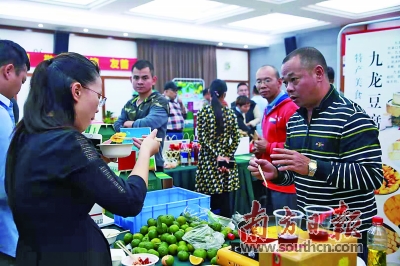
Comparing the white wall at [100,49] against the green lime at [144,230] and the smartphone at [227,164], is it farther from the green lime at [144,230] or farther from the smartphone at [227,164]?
the green lime at [144,230]

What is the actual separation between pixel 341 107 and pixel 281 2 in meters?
4.59

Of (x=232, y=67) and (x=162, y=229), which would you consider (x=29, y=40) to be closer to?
(x=232, y=67)

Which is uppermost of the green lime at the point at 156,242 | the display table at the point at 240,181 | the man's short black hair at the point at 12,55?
the man's short black hair at the point at 12,55

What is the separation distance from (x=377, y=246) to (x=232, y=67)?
8.15 metres

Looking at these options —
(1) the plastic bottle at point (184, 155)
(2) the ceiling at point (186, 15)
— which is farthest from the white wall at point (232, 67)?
(1) the plastic bottle at point (184, 155)

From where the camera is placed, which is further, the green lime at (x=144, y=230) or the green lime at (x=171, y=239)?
the green lime at (x=144, y=230)

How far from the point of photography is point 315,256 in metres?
0.90

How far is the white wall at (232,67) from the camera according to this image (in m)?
9.02

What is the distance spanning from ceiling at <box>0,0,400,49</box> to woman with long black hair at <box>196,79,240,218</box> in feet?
8.93

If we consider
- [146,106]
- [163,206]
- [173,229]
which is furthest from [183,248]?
[146,106]

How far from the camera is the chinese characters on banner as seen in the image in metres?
2.68

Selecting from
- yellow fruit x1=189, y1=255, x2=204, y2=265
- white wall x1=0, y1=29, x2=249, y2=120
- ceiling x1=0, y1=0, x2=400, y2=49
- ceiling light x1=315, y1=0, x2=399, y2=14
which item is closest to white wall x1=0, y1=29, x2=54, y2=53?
white wall x1=0, y1=29, x2=249, y2=120

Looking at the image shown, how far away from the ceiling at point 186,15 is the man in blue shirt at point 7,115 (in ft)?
13.4

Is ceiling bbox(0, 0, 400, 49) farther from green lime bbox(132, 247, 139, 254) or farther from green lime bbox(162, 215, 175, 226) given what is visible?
green lime bbox(132, 247, 139, 254)
